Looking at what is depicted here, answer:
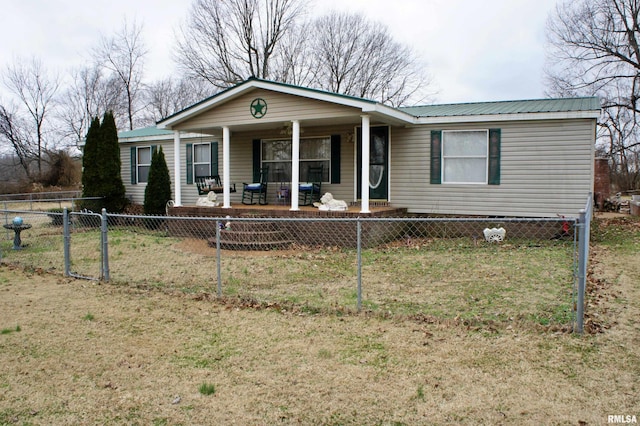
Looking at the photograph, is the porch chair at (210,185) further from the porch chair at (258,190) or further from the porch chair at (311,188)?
the porch chair at (311,188)

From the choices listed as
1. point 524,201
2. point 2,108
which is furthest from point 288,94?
point 2,108

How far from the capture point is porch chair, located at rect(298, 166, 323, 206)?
11992 millimetres

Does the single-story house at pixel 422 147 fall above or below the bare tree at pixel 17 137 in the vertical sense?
below

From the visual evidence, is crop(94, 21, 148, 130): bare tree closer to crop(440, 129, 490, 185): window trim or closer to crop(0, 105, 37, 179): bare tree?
crop(0, 105, 37, 179): bare tree

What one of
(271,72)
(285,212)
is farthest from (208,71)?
(285,212)

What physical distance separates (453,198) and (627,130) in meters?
21.0

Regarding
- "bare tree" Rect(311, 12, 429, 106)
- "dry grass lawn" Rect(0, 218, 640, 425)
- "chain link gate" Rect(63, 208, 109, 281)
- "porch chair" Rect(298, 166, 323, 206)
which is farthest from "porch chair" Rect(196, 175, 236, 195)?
"bare tree" Rect(311, 12, 429, 106)

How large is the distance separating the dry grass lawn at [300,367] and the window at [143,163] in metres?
11.4

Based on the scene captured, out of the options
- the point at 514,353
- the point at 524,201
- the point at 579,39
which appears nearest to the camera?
the point at 514,353

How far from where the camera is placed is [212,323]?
489cm

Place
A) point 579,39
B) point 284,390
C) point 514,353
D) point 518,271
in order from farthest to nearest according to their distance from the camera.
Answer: point 579,39 → point 518,271 → point 514,353 → point 284,390

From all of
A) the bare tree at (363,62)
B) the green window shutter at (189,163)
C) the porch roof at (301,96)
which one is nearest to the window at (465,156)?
the porch roof at (301,96)

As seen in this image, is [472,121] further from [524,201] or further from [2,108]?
[2,108]

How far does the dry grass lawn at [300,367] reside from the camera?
10.0ft
